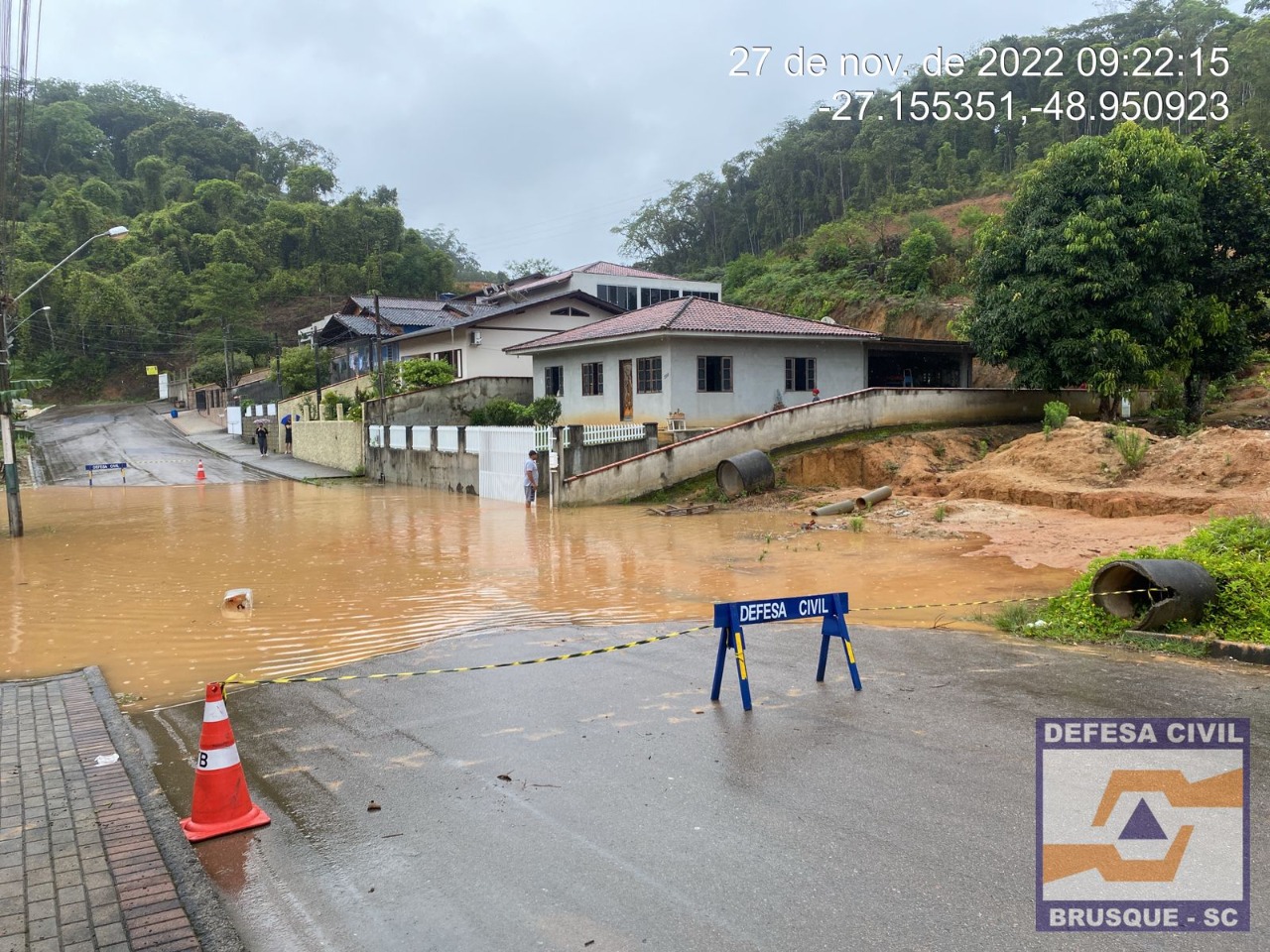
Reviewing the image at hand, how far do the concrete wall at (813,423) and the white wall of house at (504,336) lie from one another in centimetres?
1765

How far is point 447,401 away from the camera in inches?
1441

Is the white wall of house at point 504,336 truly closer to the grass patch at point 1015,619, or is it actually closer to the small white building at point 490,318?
the small white building at point 490,318

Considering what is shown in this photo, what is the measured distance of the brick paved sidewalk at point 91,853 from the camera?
12.6ft

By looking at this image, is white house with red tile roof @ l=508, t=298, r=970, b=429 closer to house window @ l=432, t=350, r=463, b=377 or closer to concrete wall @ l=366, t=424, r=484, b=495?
concrete wall @ l=366, t=424, r=484, b=495

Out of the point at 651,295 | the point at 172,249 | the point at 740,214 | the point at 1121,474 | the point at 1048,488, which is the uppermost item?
the point at 740,214

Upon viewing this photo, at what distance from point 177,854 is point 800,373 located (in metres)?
28.0

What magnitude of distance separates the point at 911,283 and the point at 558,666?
4153 centimetres

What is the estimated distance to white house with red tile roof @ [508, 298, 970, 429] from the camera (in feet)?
93.1

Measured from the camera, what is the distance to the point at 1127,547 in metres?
12.8

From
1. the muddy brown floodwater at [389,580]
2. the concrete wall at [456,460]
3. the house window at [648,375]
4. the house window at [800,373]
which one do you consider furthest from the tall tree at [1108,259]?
the concrete wall at [456,460]

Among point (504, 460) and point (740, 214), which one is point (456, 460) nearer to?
point (504, 460)

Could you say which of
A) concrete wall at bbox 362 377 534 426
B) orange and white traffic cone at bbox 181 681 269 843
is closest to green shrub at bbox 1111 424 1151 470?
orange and white traffic cone at bbox 181 681 269 843

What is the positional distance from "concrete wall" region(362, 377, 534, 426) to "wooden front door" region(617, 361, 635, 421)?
8256 millimetres

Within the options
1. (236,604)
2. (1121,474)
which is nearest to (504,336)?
(1121,474)
